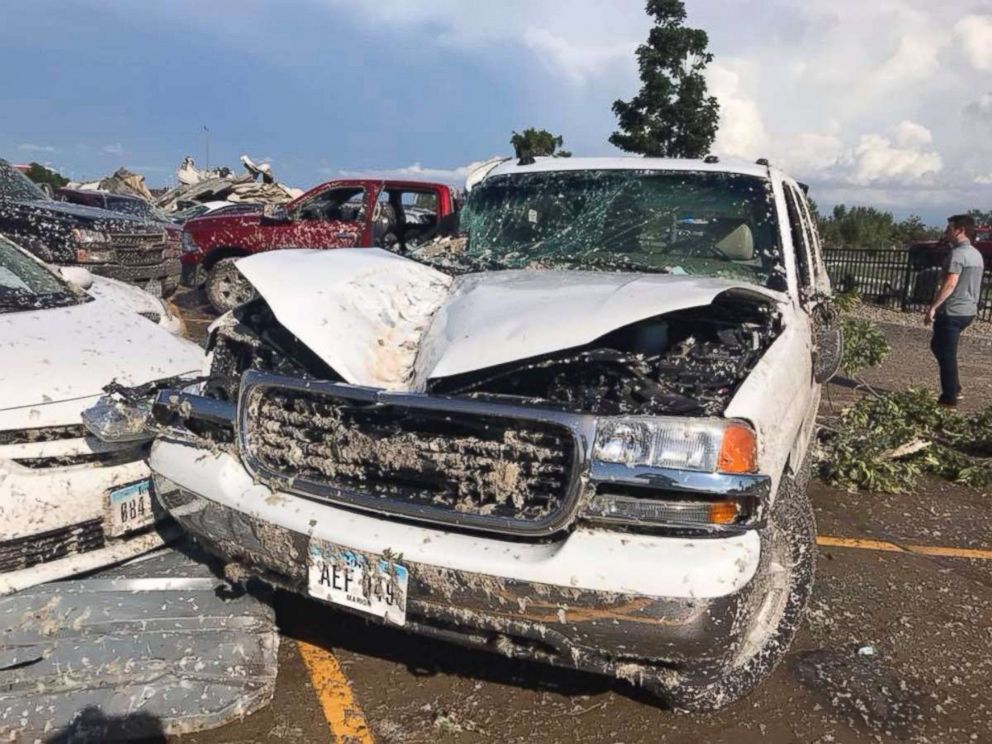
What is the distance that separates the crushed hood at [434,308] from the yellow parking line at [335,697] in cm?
113

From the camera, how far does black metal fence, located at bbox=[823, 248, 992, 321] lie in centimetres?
1627

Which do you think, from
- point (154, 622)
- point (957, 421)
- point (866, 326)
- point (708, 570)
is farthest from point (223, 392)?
point (866, 326)

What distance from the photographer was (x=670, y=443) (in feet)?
7.55

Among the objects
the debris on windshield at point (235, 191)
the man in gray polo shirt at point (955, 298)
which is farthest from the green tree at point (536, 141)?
the man in gray polo shirt at point (955, 298)

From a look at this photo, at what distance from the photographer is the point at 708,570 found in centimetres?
220

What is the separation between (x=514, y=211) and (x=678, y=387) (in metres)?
2.03

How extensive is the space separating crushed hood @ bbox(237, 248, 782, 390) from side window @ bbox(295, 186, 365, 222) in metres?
7.13

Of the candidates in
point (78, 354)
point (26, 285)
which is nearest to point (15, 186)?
point (26, 285)

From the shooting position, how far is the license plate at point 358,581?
2457mm

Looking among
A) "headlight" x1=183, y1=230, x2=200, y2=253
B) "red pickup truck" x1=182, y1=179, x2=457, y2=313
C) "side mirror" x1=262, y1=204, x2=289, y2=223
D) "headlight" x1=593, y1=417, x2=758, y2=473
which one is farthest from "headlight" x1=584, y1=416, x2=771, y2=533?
"headlight" x1=183, y1=230, x2=200, y2=253

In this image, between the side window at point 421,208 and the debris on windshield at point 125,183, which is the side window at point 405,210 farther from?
the debris on windshield at point 125,183

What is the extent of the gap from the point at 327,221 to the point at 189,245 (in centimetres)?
213

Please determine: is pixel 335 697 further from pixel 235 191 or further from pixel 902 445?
pixel 235 191

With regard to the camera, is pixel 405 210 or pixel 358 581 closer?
pixel 358 581
